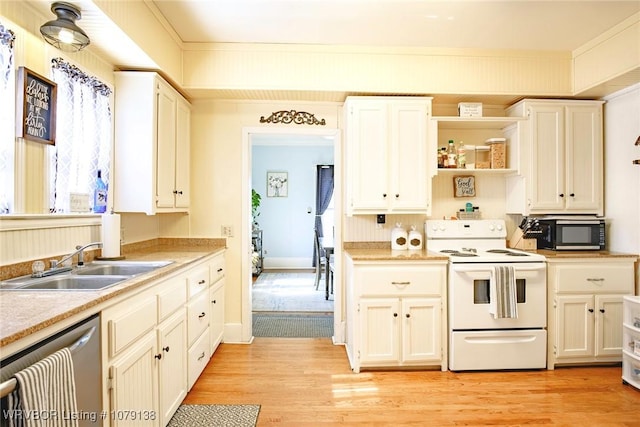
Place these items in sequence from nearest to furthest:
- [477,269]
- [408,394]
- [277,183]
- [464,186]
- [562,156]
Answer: [408,394] < [477,269] < [562,156] < [464,186] < [277,183]

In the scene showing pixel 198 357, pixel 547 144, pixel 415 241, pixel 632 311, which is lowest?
pixel 198 357

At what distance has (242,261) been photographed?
130 inches

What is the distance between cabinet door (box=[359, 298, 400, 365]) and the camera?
267 cm

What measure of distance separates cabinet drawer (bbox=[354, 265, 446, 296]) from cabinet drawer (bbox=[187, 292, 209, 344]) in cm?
115

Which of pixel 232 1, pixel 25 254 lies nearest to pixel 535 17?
pixel 232 1

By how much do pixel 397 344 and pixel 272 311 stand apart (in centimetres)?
195

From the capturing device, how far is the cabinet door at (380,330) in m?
2.67

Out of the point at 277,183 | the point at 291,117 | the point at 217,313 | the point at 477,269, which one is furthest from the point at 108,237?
the point at 277,183

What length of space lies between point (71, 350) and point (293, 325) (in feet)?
9.05

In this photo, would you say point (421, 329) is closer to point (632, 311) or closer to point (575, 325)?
point (575, 325)

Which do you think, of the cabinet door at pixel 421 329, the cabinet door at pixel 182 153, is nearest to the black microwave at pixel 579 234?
the cabinet door at pixel 421 329

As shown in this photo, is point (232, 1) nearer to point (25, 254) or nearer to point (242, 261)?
point (25, 254)

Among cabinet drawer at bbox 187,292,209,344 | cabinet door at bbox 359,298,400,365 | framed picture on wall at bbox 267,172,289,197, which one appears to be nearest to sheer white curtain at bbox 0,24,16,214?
cabinet drawer at bbox 187,292,209,344

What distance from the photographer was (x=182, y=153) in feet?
9.87
